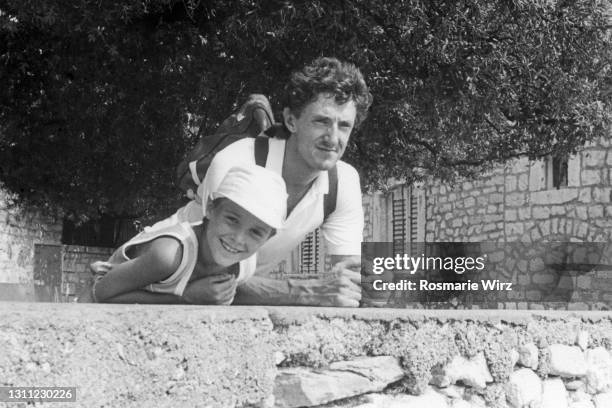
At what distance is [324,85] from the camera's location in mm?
2590

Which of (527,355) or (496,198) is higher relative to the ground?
(496,198)

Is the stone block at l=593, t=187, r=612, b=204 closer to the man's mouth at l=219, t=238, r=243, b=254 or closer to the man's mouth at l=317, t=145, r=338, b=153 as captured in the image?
the man's mouth at l=317, t=145, r=338, b=153

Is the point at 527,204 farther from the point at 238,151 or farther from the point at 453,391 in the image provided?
the point at 238,151

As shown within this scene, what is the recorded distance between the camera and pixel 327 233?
107 inches

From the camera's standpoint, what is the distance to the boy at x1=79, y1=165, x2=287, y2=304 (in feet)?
7.51

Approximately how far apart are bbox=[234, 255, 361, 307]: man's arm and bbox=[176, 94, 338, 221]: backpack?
264 millimetres

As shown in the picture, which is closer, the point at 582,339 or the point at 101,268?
the point at 101,268

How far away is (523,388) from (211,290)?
3.68 feet

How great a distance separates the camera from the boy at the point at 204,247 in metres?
2.29

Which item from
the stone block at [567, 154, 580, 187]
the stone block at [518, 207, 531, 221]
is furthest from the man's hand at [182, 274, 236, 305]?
the stone block at [518, 207, 531, 221]

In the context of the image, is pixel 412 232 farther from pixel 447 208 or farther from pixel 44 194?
pixel 44 194

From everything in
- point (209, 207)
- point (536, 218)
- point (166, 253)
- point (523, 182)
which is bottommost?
point (166, 253)

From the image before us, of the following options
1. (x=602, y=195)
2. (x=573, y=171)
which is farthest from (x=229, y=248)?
(x=573, y=171)

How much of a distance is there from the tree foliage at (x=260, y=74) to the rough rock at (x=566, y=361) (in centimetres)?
287
